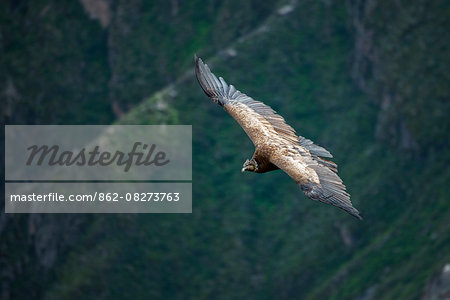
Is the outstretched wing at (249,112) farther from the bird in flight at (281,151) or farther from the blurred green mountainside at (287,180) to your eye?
the blurred green mountainside at (287,180)

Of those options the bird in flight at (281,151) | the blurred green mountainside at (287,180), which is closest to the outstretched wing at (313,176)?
the bird in flight at (281,151)

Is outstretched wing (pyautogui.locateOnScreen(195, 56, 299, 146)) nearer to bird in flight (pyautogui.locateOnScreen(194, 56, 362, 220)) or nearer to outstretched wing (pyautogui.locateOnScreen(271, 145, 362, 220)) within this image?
bird in flight (pyautogui.locateOnScreen(194, 56, 362, 220))

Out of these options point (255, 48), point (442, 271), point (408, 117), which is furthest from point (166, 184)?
point (442, 271)

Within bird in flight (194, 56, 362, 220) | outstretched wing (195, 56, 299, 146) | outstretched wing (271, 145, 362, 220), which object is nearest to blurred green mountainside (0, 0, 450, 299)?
outstretched wing (195, 56, 299, 146)

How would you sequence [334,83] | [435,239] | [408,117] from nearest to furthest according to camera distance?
[435,239] → [408,117] → [334,83]

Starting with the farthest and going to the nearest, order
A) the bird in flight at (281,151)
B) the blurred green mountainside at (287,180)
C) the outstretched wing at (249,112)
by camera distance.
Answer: the blurred green mountainside at (287,180), the outstretched wing at (249,112), the bird in flight at (281,151)

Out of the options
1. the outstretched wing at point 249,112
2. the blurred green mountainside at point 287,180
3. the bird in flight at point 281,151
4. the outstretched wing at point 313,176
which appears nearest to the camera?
the outstretched wing at point 313,176

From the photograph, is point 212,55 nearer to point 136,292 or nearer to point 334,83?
point 334,83
